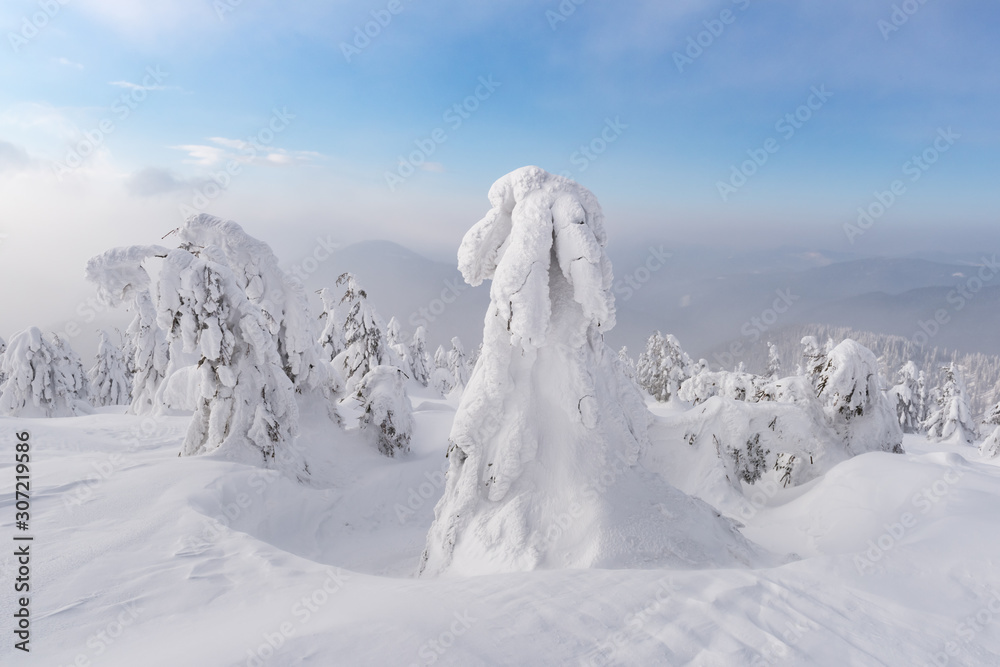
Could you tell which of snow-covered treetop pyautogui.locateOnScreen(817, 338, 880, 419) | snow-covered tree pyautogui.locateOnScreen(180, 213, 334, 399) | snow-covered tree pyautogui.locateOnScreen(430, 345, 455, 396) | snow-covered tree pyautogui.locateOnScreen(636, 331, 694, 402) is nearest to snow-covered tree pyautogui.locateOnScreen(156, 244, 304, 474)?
snow-covered tree pyautogui.locateOnScreen(180, 213, 334, 399)

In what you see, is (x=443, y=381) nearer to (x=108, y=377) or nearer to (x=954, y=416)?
(x=108, y=377)

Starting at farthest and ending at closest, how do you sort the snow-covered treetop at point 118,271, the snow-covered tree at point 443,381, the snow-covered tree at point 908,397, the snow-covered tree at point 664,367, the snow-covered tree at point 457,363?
the snow-covered tree at point 443,381 → the snow-covered tree at point 457,363 → the snow-covered tree at point 664,367 → the snow-covered tree at point 908,397 → the snow-covered treetop at point 118,271

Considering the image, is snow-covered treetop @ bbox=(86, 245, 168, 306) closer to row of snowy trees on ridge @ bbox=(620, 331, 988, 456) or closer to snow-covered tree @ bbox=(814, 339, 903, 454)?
row of snowy trees on ridge @ bbox=(620, 331, 988, 456)

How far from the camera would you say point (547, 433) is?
20.3 ft

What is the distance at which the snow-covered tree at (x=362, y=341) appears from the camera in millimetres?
21184

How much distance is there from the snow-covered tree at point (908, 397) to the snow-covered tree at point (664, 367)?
50.6 ft

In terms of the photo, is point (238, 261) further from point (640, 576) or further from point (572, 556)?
point (640, 576)

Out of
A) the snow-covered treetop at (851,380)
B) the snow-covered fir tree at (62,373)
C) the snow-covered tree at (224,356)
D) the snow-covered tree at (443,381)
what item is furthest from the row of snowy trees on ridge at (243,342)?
the snow-covered tree at (443,381)

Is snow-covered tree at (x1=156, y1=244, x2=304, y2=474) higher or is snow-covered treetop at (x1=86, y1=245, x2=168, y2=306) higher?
snow-covered treetop at (x1=86, y1=245, x2=168, y2=306)

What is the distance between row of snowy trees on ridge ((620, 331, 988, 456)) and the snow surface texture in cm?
592

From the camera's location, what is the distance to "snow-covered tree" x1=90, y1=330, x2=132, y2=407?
3316cm

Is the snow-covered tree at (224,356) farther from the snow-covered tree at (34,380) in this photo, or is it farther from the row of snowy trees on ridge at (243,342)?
the snow-covered tree at (34,380)

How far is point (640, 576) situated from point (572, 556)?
1.31 meters

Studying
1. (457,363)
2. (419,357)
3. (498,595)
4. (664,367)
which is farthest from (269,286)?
(664,367)
